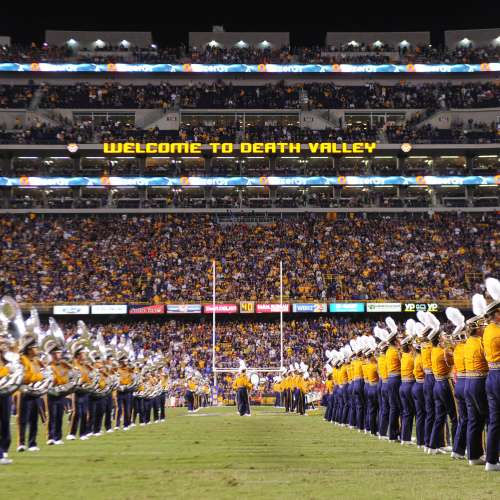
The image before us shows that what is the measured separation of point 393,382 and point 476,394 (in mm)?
5097

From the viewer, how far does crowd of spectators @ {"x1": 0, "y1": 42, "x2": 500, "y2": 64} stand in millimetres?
67000

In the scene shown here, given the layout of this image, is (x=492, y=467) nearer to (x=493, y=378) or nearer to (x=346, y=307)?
(x=493, y=378)

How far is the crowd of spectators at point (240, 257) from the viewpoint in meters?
53.4

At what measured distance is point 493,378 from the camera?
409 inches

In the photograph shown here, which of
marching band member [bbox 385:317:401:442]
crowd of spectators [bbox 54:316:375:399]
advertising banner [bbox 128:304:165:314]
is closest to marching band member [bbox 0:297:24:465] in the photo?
marching band member [bbox 385:317:401:442]

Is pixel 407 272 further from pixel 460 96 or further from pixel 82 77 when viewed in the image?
pixel 82 77

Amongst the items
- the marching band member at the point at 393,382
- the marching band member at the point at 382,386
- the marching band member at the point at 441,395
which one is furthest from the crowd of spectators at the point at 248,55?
the marching band member at the point at 441,395

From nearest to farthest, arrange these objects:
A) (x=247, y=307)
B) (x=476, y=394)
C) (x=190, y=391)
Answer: (x=476, y=394)
(x=190, y=391)
(x=247, y=307)

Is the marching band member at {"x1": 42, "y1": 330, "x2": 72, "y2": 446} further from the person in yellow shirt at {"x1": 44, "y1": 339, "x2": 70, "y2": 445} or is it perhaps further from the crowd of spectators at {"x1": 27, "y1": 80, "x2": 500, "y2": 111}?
the crowd of spectators at {"x1": 27, "y1": 80, "x2": 500, "y2": 111}

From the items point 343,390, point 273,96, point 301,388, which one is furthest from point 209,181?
point 343,390

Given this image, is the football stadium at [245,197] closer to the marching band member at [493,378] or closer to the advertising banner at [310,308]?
the advertising banner at [310,308]

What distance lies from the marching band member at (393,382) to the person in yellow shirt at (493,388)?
18.0 ft

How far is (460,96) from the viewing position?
66125 millimetres

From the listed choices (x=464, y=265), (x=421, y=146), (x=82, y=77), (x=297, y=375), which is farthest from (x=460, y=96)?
(x=297, y=375)
